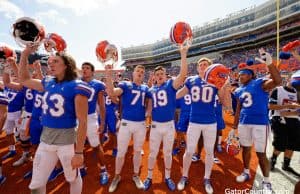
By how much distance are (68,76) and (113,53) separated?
4.33 feet

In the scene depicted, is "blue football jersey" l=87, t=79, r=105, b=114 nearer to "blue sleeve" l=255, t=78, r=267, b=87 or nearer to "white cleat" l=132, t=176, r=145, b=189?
"white cleat" l=132, t=176, r=145, b=189

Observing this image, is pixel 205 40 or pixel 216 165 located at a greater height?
pixel 205 40

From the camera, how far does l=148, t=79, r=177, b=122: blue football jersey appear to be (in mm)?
4180

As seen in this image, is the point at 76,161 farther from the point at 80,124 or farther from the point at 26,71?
the point at 26,71

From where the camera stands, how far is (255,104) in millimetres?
4293

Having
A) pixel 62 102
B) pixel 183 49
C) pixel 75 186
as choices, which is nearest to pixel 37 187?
pixel 75 186

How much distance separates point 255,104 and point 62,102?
3399 mm

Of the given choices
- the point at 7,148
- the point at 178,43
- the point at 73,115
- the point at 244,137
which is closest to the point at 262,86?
the point at 244,137

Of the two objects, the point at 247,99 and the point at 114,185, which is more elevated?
the point at 247,99

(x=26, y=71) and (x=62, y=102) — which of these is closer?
(x=62, y=102)

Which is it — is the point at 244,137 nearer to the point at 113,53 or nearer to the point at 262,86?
the point at 262,86

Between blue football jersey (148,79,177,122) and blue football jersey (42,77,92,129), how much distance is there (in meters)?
1.79

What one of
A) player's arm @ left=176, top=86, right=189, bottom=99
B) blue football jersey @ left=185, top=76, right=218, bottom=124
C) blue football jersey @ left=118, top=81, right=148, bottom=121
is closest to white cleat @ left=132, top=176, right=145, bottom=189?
blue football jersey @ left=118, top=81, right=148, bottom=121

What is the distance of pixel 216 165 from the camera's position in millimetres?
5426
